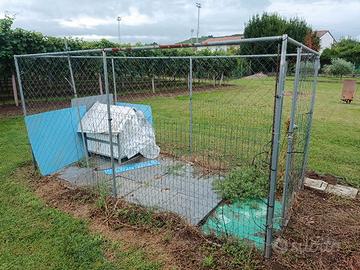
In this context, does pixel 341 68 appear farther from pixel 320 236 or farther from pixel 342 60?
pixel 320 236

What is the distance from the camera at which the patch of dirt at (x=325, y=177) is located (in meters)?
4.08

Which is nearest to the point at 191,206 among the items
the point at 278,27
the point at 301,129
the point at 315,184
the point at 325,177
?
the point at 301,129

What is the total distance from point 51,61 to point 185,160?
5.33 meters

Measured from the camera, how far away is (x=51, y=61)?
7637 millimetres

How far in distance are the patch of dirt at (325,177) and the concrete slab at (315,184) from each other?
176 millimetres

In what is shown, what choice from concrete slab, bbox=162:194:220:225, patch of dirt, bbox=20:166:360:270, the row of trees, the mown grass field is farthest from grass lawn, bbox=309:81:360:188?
the row of trees

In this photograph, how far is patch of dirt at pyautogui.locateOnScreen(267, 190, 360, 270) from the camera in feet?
8.08

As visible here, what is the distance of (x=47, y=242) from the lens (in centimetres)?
276

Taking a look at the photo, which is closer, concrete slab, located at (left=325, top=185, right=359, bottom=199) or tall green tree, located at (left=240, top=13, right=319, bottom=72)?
concrete slab, located at (left=325, top=185, right=359, bottom=199)

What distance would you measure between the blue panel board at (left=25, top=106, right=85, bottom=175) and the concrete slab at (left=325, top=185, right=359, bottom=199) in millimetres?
4003

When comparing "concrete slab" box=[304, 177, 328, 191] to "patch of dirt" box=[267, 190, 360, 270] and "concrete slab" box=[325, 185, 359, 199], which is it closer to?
"concrete slab" box=[325, 185, 359, 199]

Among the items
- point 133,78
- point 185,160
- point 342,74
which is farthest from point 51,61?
point 342,74

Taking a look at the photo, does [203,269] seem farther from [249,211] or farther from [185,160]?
[185,160]

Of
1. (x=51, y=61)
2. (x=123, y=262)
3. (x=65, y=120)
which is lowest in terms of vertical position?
(x=123, y=262)
